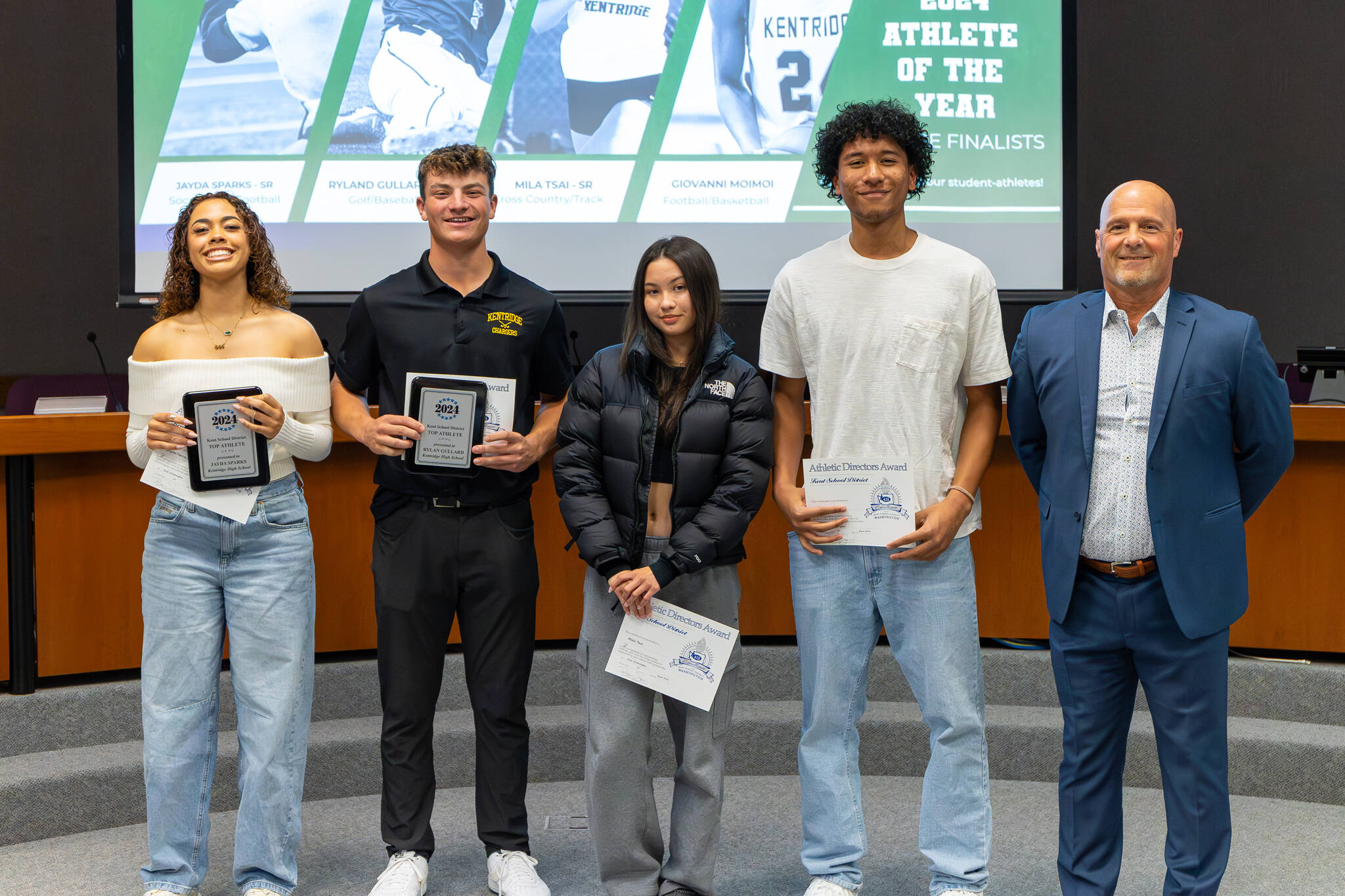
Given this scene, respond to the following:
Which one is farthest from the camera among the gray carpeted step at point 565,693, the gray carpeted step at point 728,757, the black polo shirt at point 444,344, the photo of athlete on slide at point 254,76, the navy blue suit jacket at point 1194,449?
the photo of athlete on slide at point 254,76

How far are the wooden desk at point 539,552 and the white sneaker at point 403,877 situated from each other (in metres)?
1.18

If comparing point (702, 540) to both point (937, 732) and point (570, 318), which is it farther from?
point (570, 318)

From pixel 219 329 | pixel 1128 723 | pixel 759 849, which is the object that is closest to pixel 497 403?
pixel 219 329

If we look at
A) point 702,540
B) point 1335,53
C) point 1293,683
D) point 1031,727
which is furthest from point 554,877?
point 1335,53

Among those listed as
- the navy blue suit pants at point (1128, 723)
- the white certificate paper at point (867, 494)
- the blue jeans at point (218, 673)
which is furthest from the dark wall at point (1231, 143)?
the navy blue suit pants at point (1128, 723)

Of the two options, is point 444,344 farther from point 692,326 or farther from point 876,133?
point 876,133

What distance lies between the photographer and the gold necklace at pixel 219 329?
2.34 meters

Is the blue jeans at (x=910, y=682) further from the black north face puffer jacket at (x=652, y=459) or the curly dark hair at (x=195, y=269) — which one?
the curly dark hair at (x=195, y=269)

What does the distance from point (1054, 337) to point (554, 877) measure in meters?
1.75

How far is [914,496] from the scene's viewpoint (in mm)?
2225

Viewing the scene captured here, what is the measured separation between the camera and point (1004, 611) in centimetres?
365

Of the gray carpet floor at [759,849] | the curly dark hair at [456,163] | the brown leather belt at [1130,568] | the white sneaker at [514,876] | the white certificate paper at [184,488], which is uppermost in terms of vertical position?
the curly dark hair at [456,163]

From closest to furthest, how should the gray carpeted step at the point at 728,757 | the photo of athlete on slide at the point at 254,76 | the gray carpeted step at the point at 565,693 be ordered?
the gray carpeted step at the point at 728,757
the gray carpeted step at the point at 565,693
the photo of athlete on slide at the point at 254,76

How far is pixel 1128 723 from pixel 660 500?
1.09m
